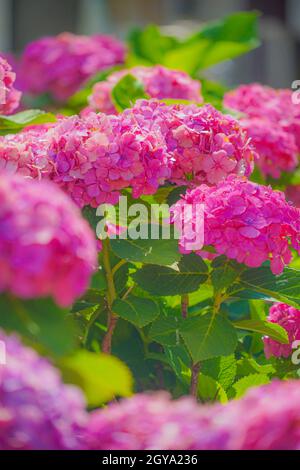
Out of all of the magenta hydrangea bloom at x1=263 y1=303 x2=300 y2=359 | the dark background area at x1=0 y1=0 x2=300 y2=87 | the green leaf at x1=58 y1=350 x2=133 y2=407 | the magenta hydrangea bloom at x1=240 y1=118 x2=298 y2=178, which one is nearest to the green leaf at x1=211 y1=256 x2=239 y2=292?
the magenta hydrangea bloom at x1=263 y1=303 x2=300 y2=359

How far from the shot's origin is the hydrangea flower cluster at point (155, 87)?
2.46 meters

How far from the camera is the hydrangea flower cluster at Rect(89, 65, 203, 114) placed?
8.09 feet

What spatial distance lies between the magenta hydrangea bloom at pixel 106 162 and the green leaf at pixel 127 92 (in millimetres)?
532

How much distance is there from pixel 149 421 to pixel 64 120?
0.87 metres

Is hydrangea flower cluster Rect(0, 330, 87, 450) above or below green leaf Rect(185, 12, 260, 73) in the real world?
above

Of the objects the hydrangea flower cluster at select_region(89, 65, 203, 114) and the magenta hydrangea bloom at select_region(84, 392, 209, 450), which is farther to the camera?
the hydrangea flower cluster at select_region(89, 65, 203, 114)

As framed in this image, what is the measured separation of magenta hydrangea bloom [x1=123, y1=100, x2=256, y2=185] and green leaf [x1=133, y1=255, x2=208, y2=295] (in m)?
0.19

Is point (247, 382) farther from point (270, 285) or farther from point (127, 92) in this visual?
point (127, 92)

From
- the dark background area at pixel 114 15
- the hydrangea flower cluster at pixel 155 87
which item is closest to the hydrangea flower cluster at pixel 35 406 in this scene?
the hydrangea flower cluster at pixel 155 87

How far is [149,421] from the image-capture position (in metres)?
1.05

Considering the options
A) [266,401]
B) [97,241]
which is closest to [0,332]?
[266,401]

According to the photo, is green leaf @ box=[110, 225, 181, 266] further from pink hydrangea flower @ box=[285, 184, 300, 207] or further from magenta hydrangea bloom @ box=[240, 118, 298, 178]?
pink hydrangea flower @ box=[285, 184, 300, 207]

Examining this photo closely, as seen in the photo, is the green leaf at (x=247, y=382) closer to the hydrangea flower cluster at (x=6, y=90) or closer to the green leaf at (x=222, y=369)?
the green leaf at (x=222, y=369)

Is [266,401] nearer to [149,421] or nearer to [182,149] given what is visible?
[149,421]
